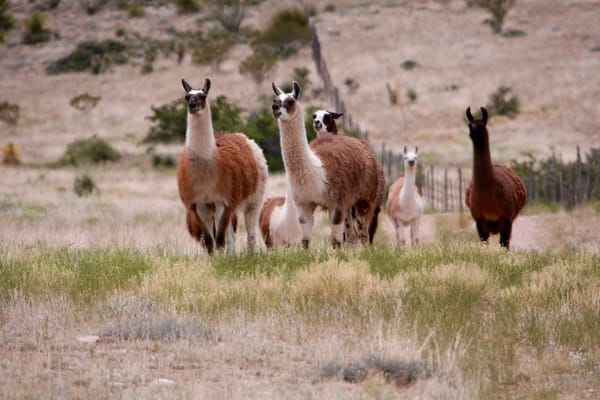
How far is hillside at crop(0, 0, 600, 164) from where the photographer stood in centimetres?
4453

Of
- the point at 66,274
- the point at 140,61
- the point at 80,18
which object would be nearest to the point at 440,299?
the point at 66,274

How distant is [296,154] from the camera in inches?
453

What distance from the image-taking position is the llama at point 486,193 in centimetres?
1255

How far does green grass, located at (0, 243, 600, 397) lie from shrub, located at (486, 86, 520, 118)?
38071 millimetres

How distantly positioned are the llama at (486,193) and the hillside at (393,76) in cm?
2312

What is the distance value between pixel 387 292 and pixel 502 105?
41004 millimetres

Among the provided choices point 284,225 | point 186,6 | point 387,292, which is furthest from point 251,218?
point 186,6

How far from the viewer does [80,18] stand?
3231 inches

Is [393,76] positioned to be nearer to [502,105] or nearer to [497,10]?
[502,105]

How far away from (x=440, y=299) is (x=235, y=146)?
14.9ft

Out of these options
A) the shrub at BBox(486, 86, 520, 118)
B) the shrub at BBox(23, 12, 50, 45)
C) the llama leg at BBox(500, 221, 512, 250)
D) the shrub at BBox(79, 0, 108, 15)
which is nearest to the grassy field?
the llama leg at BBox(500, 221, 512, 250)

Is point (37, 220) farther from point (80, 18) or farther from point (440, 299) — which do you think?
point (80, 18)

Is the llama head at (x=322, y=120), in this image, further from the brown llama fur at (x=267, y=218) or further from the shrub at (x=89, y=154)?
the shrub at (x=89, y=154)

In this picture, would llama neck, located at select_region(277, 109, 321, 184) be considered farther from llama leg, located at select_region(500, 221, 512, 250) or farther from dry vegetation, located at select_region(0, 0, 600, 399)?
llama leg, located at select_region(500, 221, 512, 250)
